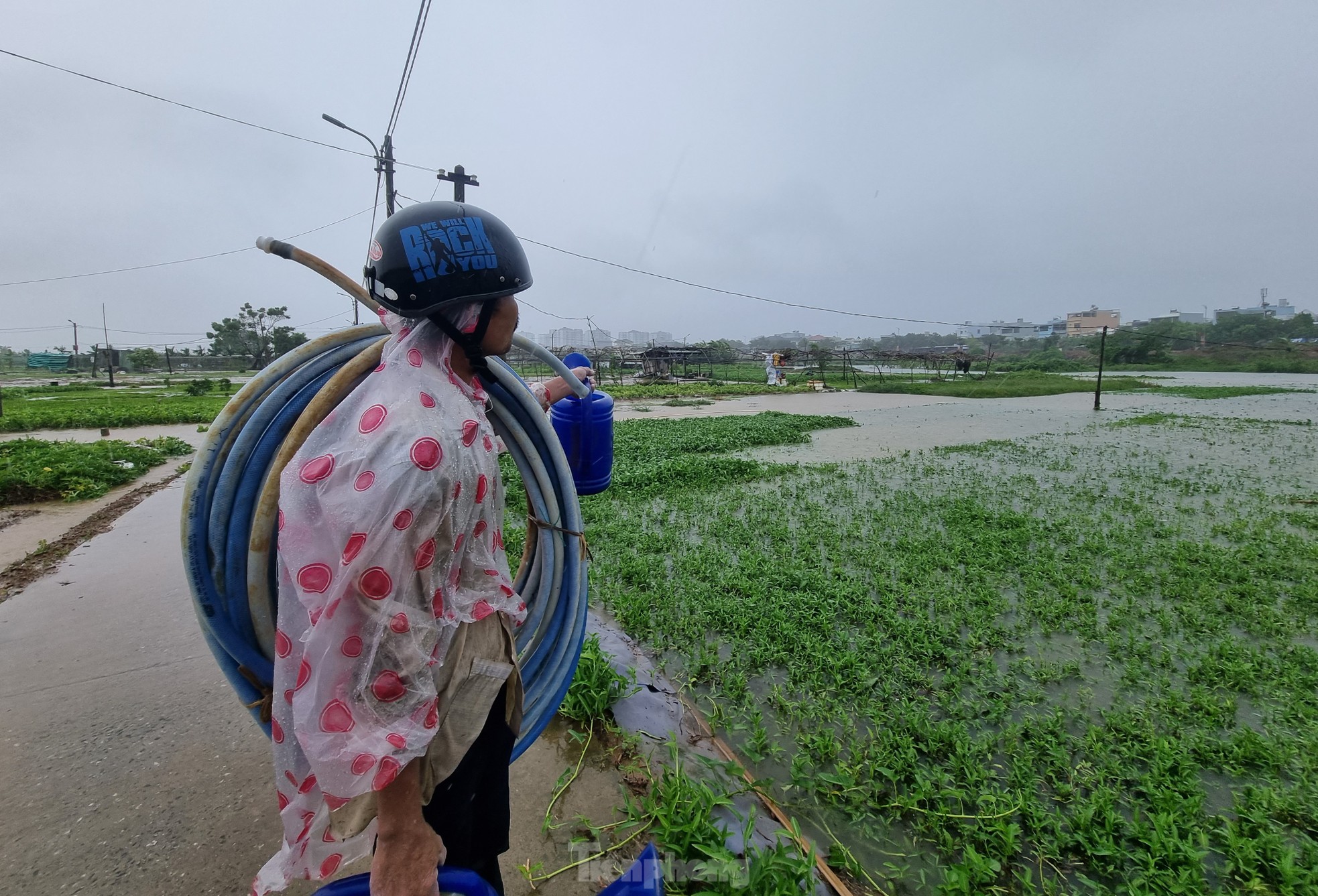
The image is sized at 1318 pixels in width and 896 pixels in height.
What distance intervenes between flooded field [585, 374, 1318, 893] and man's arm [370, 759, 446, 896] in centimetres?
Answer: 169

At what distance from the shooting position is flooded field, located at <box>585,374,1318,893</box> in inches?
90.5

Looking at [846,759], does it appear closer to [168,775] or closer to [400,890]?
[400,890]

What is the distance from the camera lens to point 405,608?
3.60ft

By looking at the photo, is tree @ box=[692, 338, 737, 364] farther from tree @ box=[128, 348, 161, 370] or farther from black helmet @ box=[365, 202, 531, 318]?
tree @ box=[128, 348, 161, 370]

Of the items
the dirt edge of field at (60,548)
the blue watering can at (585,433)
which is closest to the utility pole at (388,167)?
the dirt edge of field at (60,548)

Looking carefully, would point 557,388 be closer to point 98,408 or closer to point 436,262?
point 436,262

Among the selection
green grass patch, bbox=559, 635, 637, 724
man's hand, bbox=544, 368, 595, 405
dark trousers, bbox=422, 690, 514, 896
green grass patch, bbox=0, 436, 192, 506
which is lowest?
green grass patch, bbox=559, 635, 637, 724

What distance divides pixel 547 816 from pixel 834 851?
1.13m

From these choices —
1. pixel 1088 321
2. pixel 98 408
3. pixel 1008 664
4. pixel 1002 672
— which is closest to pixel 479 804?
pixel 1002 672

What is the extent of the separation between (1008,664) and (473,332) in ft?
12.5

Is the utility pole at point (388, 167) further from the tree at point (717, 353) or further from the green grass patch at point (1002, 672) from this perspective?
the tree at point (717, 353)

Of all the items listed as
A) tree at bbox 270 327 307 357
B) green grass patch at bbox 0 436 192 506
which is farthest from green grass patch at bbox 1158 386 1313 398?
tree at bbox 270 327 307 357

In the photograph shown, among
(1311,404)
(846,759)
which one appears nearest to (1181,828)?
(846,759)

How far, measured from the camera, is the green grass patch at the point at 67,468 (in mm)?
7191
